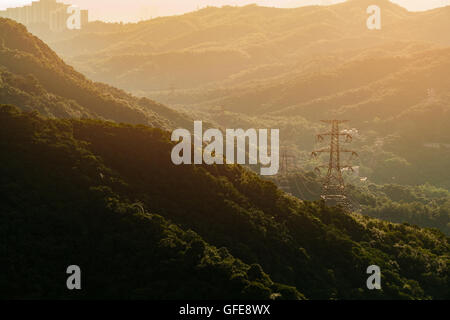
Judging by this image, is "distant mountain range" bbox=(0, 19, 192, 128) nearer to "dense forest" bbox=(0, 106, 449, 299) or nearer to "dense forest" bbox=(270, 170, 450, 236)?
"dense forest" bbox=(270, 170, 450, 236)

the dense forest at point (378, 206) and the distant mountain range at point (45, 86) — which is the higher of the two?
the distant mountain range at point (45, 86)

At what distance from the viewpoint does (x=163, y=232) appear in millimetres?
52188

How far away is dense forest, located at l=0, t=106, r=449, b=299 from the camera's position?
1887 inches

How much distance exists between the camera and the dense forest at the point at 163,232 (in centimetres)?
4794

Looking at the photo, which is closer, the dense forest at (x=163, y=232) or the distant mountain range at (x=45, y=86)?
the dense forest at (x=163, y=232)

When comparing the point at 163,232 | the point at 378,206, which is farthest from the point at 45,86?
the point at 163,232

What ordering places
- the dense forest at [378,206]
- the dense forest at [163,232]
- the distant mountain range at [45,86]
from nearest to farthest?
the dense forest at [163,232], the distant mountain range at [45,86], the dense forest at [378,206]

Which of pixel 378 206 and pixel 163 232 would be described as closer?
pixel 163 232

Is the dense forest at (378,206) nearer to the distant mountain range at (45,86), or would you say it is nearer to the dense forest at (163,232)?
the distant mountain range at (45,86)

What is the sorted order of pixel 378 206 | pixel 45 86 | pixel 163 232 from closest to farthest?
1. pixel 163 232
2. pixel 45 86
3. pixel 378 206

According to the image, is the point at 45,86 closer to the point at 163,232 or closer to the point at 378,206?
the point at 378,206

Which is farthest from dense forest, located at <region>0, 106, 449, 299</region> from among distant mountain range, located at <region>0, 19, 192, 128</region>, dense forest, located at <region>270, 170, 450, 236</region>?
dense forest, located at <region>270, 170, 450, 236</region>

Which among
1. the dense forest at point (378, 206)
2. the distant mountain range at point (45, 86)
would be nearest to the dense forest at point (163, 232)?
the distant mountain range at point (45, 86)
